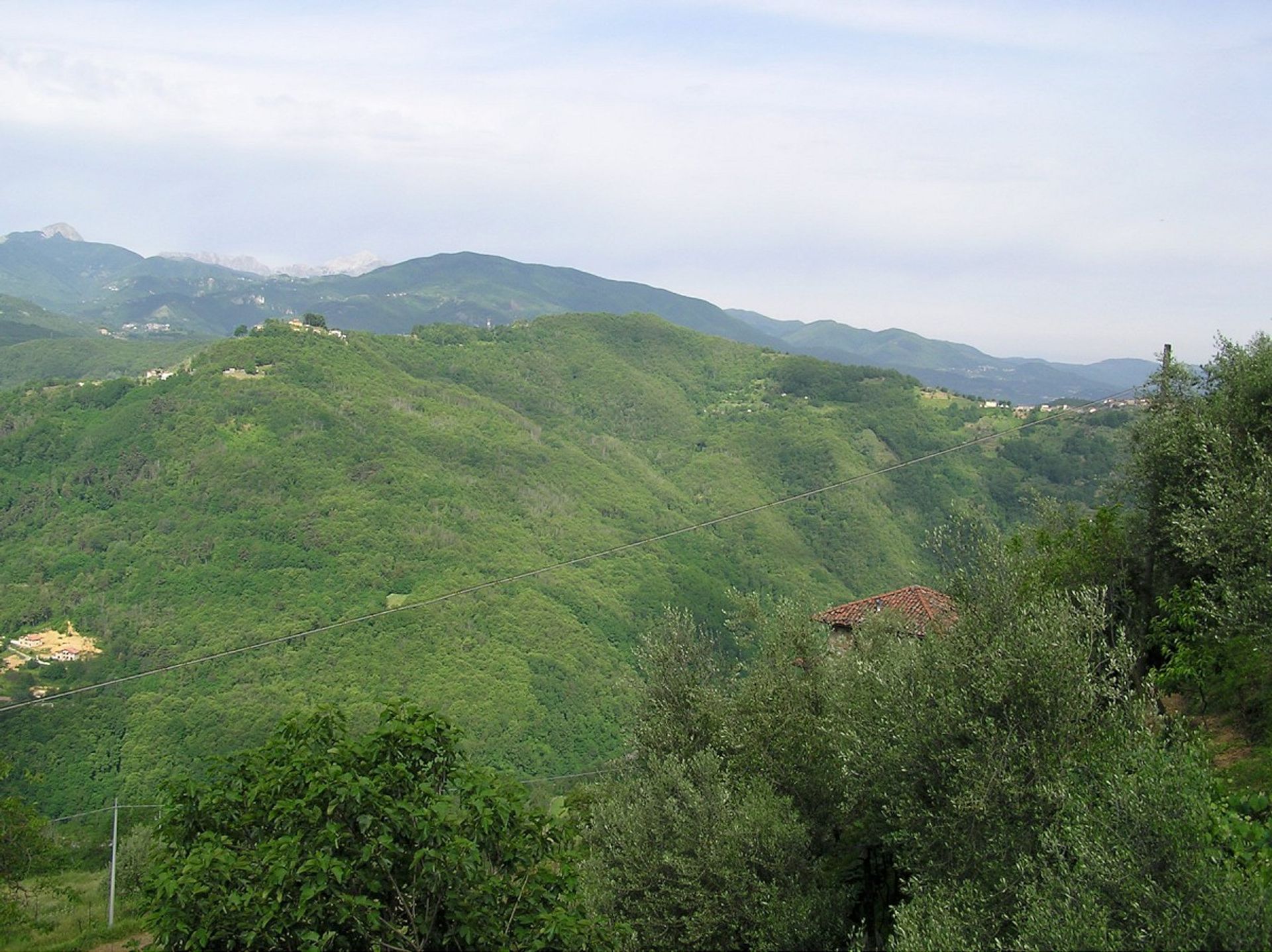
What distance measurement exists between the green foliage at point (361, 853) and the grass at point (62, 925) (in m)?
4.50

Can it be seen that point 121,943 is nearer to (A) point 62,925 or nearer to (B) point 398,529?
(A) point 62,925

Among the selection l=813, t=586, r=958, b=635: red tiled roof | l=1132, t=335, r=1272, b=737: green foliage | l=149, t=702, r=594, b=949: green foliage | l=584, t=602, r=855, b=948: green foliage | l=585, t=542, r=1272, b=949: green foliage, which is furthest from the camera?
l=813, t=586, r=958, b=635: red tiled roof

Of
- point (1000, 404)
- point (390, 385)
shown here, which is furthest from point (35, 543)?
point (1000, 404)

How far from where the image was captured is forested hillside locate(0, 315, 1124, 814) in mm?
80812

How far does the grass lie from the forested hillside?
49.0 meters

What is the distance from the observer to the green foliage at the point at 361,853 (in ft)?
29.6

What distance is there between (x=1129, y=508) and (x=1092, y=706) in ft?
55.5

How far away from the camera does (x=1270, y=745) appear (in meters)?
14.0

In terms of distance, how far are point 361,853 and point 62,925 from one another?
14085 mm

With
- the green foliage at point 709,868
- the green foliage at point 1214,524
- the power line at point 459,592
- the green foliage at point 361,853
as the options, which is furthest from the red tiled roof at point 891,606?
the green foliage at point 361,853

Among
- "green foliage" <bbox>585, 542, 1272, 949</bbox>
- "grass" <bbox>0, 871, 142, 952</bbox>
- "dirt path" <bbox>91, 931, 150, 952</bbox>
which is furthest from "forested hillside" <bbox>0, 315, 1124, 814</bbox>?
"green foliage" <bbox>585, 542, 1272, 949</bbox>

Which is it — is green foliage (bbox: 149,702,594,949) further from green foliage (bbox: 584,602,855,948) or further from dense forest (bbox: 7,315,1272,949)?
green foliage (bbox: 584,602,855,948)

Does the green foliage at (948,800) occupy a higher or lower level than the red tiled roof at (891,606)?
higher

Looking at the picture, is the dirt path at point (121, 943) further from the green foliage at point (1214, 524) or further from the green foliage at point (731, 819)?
the green foliage at point (1214, 524)
